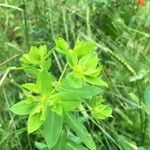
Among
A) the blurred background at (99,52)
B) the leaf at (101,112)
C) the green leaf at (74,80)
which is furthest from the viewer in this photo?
the blurred background at (99,52)

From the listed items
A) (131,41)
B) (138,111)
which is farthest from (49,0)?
(138,111)

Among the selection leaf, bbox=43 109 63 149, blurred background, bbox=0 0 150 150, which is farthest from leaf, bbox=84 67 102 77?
blurred background, bbox=0 0 150 150

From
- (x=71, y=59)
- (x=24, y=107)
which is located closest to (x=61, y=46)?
(x=71, y=59)

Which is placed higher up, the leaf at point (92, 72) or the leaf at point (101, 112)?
the leaf at point (92, 72)

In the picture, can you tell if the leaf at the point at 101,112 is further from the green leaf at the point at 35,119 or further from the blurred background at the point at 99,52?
the blurred background at the point at 99,52

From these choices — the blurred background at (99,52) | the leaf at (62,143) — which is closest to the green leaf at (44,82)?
the leaf at (62,143)

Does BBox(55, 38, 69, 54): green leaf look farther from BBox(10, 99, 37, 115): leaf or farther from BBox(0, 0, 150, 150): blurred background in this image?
BBox(0, 0, 150, 150): blurred background

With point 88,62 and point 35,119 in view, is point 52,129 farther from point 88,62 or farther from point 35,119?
point 88,62
